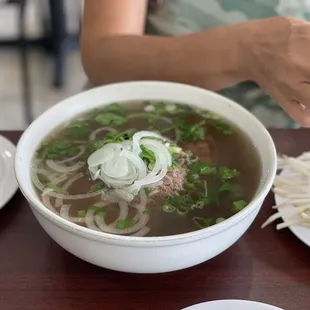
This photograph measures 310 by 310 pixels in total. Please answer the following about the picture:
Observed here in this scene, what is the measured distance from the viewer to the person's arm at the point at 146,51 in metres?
1.06

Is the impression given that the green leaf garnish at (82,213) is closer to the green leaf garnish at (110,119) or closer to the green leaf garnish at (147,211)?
the green leaf garnish at (147,211)

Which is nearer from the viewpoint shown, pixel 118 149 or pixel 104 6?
pixel 118 149

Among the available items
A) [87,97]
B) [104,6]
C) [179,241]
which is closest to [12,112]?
[104,6]

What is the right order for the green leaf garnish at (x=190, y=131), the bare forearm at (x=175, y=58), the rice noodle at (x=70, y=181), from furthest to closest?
1. the bare forearm at (x=175, y=58)
2. the green leaf garnish at (x=190, y=131)
3. the rice noodle at (x=70, y=181)

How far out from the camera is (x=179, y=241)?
25.7 inches

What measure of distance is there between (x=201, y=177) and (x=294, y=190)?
15 cm

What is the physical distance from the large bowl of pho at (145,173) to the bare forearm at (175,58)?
141 mm

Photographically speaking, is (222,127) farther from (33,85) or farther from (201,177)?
(33,85)

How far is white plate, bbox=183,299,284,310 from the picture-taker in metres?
0.67

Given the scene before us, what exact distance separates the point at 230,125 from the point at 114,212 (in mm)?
259

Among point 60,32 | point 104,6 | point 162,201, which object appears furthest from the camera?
point 60,32

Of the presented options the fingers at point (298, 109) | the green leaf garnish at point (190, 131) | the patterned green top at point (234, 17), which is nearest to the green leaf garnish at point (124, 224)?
the green leaf garnish at point (190, 131)

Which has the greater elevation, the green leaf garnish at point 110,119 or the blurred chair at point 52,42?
the green leaf garnish at point 110,119

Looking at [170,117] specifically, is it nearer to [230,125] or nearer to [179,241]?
[230,125]
